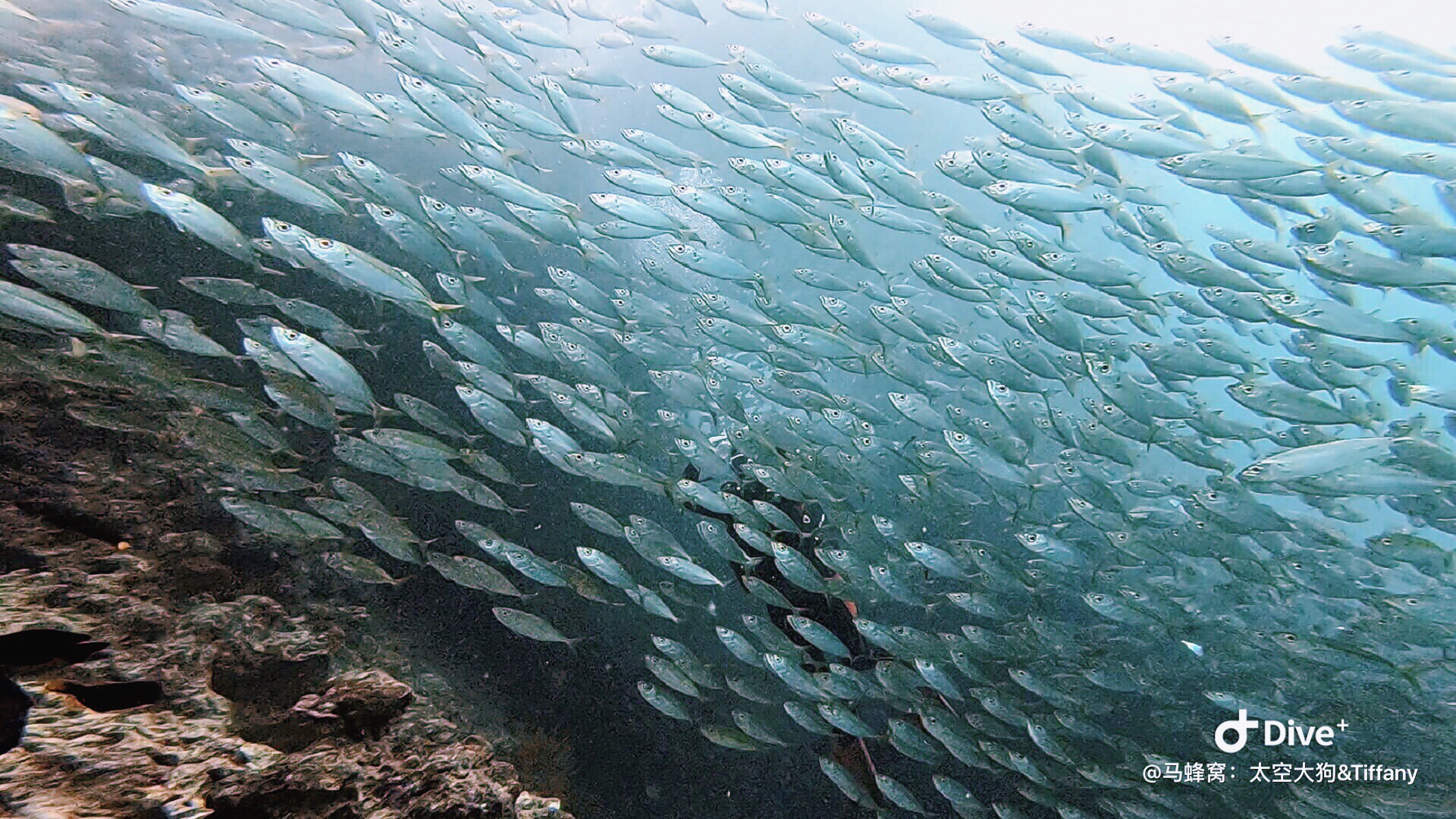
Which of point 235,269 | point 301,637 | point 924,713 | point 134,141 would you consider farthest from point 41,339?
point 924,713

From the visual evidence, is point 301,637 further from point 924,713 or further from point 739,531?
point 924,713

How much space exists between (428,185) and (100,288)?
8810 mm

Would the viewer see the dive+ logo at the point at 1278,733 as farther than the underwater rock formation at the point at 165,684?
Yes

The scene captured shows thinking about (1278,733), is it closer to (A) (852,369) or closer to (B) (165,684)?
(A) (852,369)

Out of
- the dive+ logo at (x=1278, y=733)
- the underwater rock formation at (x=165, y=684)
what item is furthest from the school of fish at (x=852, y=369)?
the underwater rock formation at (x=165, y=684)

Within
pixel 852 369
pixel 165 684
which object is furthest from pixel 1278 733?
pixel 165 684

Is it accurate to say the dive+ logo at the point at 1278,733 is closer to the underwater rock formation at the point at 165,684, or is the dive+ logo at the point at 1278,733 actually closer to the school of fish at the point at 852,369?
the school of fish at the point at 852,369

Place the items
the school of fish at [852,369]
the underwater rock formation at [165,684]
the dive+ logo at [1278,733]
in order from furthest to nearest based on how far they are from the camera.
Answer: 1. the dive+ logo at [1278,733]
2. the school of fish at [852,369]
3. the underwater rock formation at [165,684]

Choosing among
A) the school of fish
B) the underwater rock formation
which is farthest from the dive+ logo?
the underwater rock formation

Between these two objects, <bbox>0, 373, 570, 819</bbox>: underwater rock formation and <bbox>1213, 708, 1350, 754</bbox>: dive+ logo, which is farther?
<bbox>1213, 708, 1350, 754</bbox>: dive+ logo

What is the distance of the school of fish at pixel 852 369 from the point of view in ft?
14.0

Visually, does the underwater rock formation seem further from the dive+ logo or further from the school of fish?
the dive+ logo

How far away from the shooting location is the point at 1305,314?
4.30m

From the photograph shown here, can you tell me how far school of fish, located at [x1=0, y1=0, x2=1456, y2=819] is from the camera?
14.0 feet
